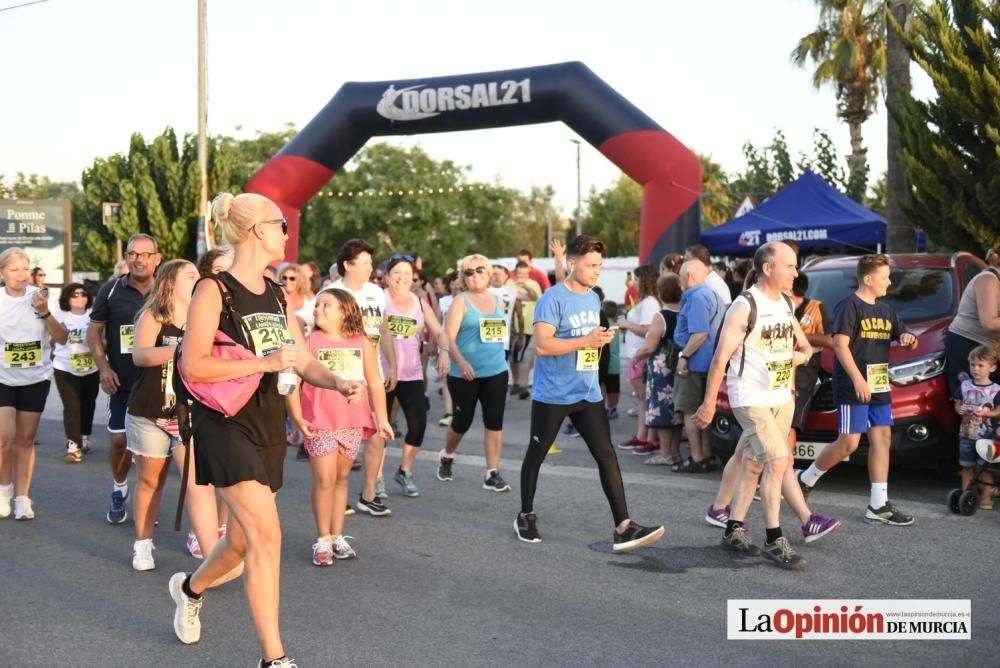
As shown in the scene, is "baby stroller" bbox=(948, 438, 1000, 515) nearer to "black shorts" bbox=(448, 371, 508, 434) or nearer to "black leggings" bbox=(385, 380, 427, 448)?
"black shorts" bbox=(448, 371, 508, 434)

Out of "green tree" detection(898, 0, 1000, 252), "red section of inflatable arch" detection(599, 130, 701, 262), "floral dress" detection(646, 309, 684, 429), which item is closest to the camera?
"floral dress" detection(646, 309, 684, 429)

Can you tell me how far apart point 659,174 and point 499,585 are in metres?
11.1

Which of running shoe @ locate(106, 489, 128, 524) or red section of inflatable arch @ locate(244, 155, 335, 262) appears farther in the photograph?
red section of inflatable arch @ locate(244, 155, 335, 262)

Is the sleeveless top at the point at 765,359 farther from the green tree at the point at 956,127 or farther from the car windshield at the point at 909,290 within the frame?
the green tree at the point at 956,127

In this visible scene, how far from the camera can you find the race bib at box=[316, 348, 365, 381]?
640cm

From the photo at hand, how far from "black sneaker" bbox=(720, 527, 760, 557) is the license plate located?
5.64ft

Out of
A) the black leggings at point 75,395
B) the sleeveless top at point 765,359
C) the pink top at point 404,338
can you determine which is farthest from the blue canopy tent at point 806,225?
the black leggings at point 75,395

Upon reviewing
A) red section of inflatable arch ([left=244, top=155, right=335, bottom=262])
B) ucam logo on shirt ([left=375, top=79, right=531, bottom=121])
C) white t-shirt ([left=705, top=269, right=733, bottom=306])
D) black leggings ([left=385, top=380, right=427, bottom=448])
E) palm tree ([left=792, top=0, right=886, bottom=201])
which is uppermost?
palm tree ([left=792, top=0, right=886, bottom=201])

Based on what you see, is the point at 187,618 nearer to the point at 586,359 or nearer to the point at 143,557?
the point at 143,557

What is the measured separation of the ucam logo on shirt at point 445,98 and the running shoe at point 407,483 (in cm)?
993

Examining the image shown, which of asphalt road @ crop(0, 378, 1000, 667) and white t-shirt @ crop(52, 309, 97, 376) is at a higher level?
white t-shirt @ crop(52, 309, 97, 376)

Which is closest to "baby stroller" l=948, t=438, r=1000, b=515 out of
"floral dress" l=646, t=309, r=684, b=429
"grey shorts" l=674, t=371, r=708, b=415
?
"grey shorts" l=674, t=371, r=708, b=415

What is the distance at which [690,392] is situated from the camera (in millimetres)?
8758

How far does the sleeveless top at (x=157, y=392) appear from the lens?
5.92m
